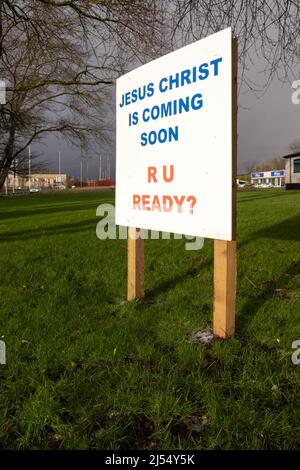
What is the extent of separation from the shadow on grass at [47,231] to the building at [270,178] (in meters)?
98.7

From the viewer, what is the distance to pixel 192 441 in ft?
6.89

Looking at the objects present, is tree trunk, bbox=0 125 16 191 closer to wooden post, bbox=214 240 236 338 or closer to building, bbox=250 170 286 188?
wooden post, bbox=214 240 236 338

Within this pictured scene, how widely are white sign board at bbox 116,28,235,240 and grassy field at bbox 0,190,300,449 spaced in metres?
0.98

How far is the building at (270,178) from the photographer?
353 feet

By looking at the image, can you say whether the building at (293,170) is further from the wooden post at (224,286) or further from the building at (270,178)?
the wooden post at (224,286)

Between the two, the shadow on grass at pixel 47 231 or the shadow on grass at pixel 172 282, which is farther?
the shadow on grass at pixel 47 231

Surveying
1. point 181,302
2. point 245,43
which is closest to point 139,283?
point 181,302

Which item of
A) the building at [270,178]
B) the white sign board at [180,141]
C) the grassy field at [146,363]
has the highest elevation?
the building at [270,178]

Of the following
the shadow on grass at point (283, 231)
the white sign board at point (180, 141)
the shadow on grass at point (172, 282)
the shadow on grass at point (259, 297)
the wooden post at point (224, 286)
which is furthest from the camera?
the shadow on grass at point (283, 231)

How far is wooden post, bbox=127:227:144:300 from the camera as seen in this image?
172 inches

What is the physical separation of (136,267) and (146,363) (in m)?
1.61

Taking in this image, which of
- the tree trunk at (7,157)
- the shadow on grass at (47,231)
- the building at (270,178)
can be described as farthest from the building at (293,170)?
the building at (270,178)

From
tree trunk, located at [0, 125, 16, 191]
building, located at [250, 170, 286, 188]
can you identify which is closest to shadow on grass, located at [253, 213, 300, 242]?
tree trunk, located at [0, 125, 16, 191]
